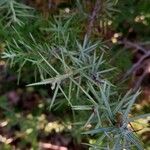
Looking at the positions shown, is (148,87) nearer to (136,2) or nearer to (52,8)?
(136,2)

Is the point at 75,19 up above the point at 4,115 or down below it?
above

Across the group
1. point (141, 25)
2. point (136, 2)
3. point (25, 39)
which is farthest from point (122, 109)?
point (141, 25)

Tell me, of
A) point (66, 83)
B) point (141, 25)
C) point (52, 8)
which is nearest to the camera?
point (66, 83)

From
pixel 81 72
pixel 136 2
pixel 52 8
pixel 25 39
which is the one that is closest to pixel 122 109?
pixel 81 72

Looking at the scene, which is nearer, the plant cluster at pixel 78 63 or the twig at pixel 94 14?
the plant cluster at pixel 78 63

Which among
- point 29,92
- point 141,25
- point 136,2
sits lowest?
point 29,92

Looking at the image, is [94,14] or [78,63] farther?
[94,14]

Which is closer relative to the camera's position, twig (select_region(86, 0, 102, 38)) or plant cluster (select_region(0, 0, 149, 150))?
plant cluster (select_region(0, 0, 149, 150))

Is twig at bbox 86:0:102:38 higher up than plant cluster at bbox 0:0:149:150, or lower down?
higher up

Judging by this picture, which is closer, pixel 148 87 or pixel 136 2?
pixel 136 2

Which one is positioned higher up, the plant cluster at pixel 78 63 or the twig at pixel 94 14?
the twig at pixel 94 14

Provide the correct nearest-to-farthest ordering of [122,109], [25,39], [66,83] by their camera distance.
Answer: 1. [122,109]
2. [66,83]
3. [25,39]
